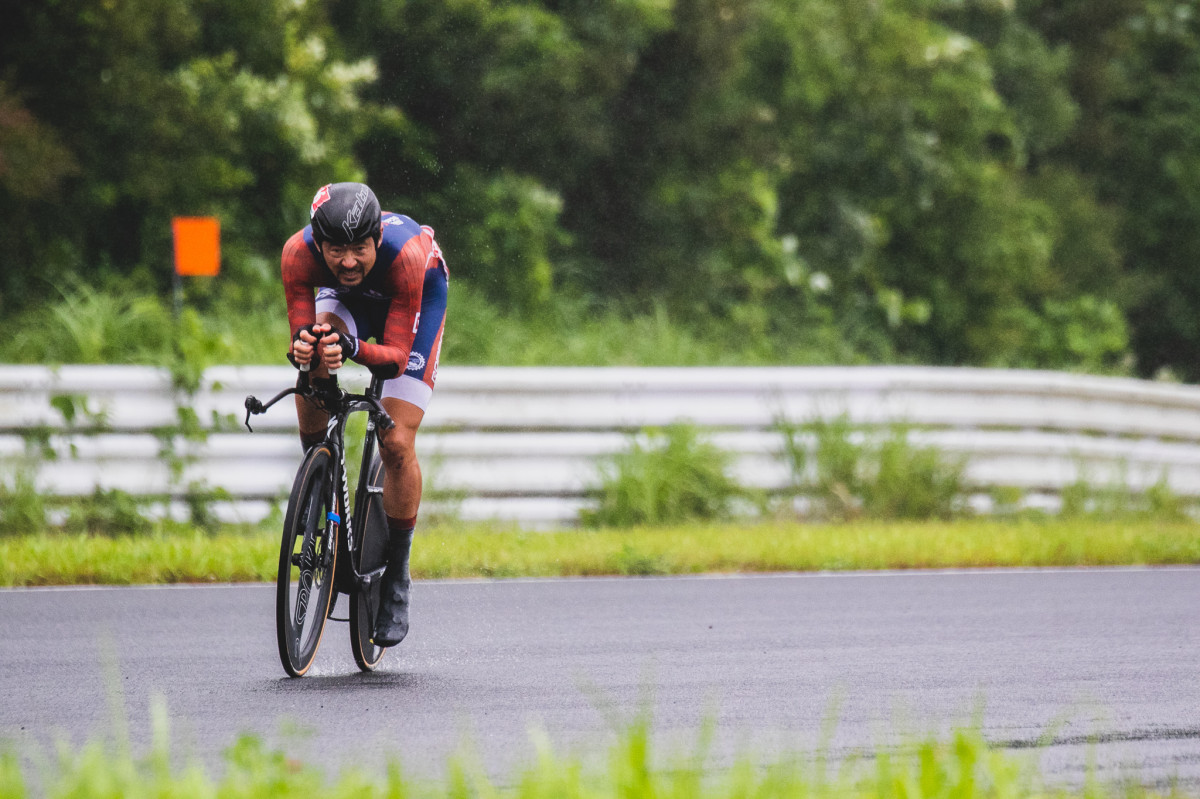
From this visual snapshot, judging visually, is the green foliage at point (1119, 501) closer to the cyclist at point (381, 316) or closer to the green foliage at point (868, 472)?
the green foliage at point (868, 472)

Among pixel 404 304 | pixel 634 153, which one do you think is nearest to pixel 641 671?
pixel 404 304

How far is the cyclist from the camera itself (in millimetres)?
5320

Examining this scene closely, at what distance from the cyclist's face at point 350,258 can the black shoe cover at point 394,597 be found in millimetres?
1039

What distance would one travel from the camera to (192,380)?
9578mm

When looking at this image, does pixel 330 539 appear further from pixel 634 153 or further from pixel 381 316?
pixel 634 153

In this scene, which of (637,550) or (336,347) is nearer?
(336,347)

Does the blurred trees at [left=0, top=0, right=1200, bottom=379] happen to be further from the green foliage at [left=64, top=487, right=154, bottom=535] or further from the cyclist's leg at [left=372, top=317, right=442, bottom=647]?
the cyclist's leg at [left=372, top=317, right=442, bottom=647]

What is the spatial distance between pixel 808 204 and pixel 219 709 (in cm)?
1772

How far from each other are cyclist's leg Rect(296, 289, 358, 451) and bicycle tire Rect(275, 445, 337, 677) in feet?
0.92

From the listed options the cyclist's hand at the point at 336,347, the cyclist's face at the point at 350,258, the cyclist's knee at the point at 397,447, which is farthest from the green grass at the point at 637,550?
the cyclist's hand at the point at 336,347

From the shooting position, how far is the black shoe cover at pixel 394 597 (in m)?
5.75

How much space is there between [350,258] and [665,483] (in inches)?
207

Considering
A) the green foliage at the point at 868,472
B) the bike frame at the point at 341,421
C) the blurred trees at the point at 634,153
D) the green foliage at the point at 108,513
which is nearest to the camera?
the bike frame at the point at 341,421

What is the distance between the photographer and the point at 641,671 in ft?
18.9
